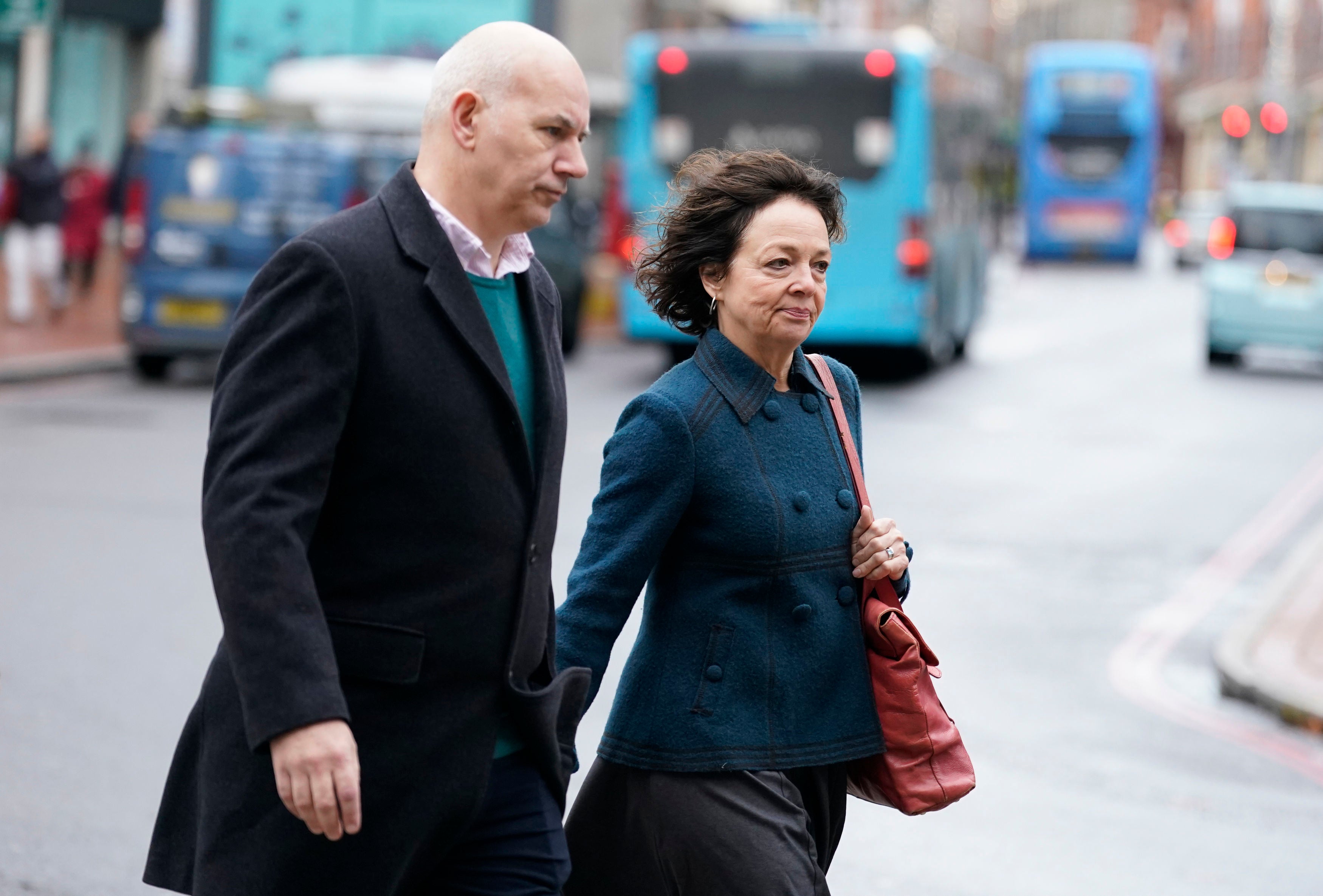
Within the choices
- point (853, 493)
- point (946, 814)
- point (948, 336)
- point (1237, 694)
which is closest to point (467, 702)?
point (853, 493)

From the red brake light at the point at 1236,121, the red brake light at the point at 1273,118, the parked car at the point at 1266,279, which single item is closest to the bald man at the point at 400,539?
the parked car at the point at 1266,279

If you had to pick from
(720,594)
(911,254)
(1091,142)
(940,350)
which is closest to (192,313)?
(911,254)

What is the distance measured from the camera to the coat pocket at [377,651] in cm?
246

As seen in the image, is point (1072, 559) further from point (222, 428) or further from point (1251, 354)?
point (1251, 354)

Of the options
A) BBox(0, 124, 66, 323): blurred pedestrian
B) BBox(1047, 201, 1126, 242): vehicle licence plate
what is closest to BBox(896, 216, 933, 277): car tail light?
BBox(0, 124, 66, 323): blurred pedestrian

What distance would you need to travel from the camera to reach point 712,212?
122 inches

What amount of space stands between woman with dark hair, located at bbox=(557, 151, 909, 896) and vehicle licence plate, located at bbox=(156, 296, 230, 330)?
513 inches

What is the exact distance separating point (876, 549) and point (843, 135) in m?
14.6

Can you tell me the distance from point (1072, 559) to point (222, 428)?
7.95m

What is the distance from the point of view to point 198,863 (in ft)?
8.22

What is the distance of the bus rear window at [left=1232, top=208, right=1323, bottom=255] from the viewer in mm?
20531

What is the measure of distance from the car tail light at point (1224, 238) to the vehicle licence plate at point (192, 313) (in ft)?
34.3

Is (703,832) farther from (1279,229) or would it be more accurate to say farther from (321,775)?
(1279,229)

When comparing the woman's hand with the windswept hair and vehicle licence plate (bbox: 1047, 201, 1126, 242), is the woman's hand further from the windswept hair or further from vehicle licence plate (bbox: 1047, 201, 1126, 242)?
vehicle licence plate (bbox: 1047, 201, 1126, 242)
